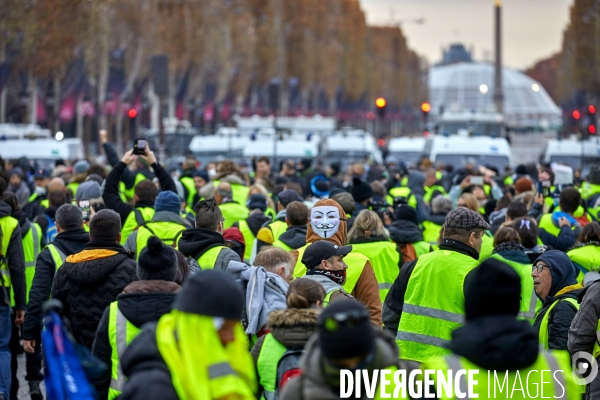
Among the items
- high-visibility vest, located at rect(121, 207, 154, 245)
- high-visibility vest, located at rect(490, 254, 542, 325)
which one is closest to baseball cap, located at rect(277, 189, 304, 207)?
high-visibility vest, located at rect(121, 207, 154, 245)

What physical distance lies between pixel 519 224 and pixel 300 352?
12.9ft

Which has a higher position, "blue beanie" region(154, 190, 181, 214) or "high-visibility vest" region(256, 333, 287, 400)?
"blue beanie" region(154, 190, 181, 214)

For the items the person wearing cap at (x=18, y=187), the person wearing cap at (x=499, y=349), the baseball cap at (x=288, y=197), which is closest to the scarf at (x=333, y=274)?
the person wearing cap at (x=499, y=349)

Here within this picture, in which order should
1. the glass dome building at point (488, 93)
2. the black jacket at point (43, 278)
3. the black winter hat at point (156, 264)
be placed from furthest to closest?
1. the glass dome building at point (488, 93)
2. the black jacket at point (43, 278)
3. the black winter hat at point (156, 264)

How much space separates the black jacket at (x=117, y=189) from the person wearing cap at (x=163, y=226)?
29.1 inches

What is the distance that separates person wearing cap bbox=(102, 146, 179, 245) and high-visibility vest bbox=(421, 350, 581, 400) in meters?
5.29

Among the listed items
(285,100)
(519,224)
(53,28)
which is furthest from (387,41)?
(519,224)

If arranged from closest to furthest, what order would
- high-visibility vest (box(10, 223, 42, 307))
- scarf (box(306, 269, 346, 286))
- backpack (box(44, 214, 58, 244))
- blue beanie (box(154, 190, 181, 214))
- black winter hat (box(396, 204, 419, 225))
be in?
scarf (box(306, 269, 346, 286)), blue beanie (box(154, 190, 181, 214)), black winter hat (box(396, 204, 419, 225)), high-visibility vest (box(10, 223, 42, 307)), backpack (box(44, 214, 58, 244))

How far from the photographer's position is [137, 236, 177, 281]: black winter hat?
217 inches

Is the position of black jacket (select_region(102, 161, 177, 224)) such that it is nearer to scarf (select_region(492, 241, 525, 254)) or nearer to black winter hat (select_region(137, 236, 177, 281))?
scarf (select_region(492, 241, 525, 254))

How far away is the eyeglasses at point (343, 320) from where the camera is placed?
13.1 feet

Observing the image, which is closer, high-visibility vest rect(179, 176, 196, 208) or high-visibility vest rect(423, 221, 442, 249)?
high-visibility vest rect(423, 221, 442, 249)

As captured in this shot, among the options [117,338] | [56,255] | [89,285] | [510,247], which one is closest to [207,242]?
[89,285]

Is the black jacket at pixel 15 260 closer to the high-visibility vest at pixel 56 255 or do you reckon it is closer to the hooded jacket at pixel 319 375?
the high-visibility vest at pixel 56 255
